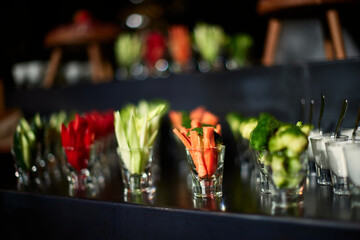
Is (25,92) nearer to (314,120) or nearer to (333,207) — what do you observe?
(314,120)

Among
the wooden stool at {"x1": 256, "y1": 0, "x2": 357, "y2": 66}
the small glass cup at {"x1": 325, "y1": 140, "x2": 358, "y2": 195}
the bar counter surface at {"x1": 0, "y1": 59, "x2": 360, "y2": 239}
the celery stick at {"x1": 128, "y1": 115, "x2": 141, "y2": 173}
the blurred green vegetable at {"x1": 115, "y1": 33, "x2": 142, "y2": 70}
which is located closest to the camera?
the bar counter surface at {"x1": 0, "y1": 59, "x2": 360, "y2": 239}

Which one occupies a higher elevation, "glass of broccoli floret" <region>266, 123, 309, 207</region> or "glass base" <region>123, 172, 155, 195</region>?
"glass of broccoli floret" <region>266, 123, 309, 207</region>

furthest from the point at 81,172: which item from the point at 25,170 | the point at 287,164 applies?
the point at 287,164

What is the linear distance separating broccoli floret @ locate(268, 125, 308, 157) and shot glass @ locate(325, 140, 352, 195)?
0.32ft

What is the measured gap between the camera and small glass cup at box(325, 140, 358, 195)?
929mm

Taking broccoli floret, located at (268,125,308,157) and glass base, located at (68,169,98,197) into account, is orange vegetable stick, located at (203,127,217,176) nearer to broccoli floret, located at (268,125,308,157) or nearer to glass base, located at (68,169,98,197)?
broccoli floret, located at (268,125,308,157)

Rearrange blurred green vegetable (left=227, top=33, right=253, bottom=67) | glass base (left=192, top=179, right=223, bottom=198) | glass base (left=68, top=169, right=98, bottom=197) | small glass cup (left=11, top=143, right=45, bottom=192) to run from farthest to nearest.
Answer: blurred green vegetable (left=227, top=33, right=253, bottom=67) → small glass cup (left=11, top=143, right=45, bottom=192) → glass base (left=68, top=169, right=98, bottom=197) → glass base (left=192, top=179, right=223, bottom=198)

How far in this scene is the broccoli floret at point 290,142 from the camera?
88cm

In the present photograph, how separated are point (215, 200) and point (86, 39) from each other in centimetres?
152

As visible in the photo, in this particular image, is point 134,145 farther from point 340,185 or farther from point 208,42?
point 208,42

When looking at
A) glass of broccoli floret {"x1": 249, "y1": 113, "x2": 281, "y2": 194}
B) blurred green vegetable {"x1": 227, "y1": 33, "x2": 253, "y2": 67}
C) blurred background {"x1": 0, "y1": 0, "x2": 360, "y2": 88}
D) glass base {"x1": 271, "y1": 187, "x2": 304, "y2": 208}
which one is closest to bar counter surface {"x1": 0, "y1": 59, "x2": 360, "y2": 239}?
glass base {"x1": 271, "y1": 187, "x2": 304, "y2": 208}

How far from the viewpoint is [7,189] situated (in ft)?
4.33

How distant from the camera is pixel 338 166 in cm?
94

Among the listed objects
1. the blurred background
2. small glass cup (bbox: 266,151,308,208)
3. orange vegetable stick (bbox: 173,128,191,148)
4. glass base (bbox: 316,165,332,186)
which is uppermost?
the blurred background
